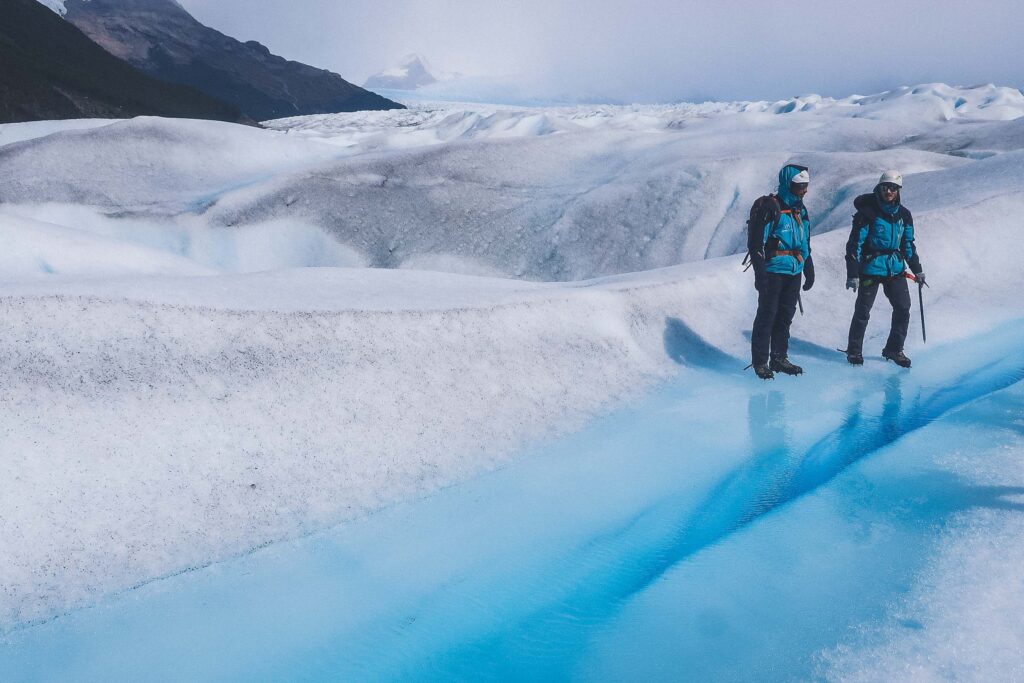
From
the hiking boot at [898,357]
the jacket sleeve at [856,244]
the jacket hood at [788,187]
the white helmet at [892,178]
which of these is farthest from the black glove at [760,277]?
the hiking boot at [898,357]

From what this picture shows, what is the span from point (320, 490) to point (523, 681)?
1.92m

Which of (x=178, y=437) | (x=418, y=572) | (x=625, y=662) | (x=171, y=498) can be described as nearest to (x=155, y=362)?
(x=178, y=437)

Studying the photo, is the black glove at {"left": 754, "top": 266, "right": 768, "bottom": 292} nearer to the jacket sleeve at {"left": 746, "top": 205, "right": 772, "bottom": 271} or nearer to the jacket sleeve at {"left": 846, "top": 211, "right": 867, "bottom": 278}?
the jacket sleeve at {"left": 746, "top": 205, "right": 772, "bottom": 271}

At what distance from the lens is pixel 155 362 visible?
4.79 metres

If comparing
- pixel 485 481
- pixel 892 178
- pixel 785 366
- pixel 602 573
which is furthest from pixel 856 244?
pixel 602 573

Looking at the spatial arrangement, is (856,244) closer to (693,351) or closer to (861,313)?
(861,313)

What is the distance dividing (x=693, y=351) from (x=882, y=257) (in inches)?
79.1

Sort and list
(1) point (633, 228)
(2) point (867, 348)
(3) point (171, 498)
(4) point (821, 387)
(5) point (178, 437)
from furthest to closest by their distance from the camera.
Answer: (1) point (633, 228), (2) point (867, 348), (4) point (821, 387), (5) point (178, 437), (3) point (171, 498)

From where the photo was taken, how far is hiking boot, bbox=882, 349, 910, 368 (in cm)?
746

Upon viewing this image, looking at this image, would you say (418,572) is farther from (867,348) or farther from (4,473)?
(867,348)

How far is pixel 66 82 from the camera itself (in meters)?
81.2

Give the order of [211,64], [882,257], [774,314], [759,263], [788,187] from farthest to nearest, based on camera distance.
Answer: [211,64] → [882,257] → [774,314] → [759,263] → [788,187]

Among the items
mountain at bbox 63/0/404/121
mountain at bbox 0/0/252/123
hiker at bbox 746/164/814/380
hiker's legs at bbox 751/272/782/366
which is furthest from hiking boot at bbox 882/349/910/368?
mountain at bbox 63/0/404/121

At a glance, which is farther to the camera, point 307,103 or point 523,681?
point 307,103
